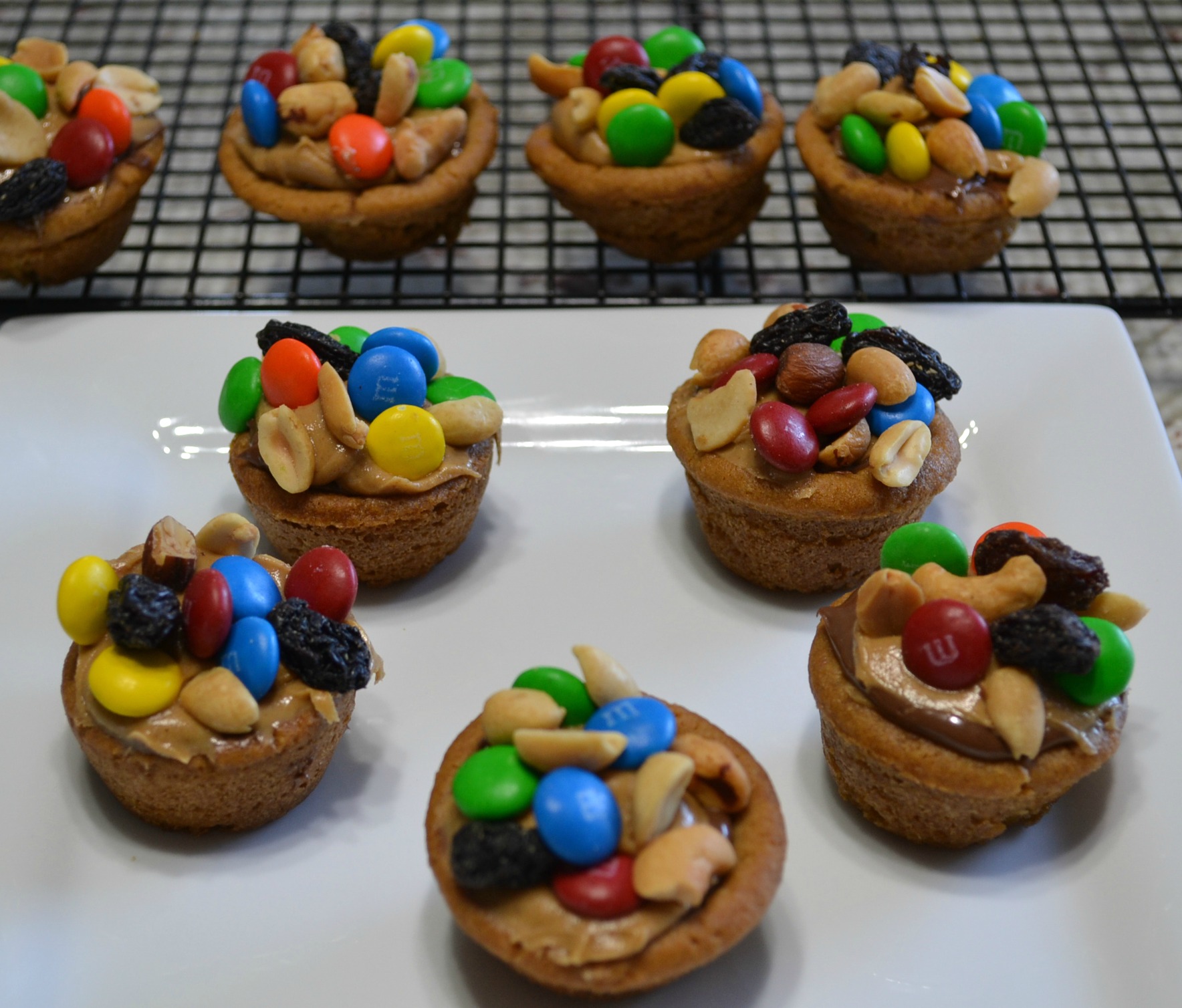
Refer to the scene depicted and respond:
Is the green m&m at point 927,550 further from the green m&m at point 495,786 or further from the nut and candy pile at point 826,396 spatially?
the green m&m at point 495,786

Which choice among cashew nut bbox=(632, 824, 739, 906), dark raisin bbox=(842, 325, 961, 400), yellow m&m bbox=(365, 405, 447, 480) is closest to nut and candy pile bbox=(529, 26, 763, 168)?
dark raisin bbox=(842, 325, 961, 400)

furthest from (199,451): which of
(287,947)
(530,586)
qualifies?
(287,947)

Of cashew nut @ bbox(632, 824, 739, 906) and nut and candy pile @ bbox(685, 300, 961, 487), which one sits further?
nut and candy pile @ bbox(685, 300, 961, 487)

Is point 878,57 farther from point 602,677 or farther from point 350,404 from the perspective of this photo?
point 602,677

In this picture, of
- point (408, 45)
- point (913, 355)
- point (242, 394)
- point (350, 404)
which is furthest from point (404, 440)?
point (408, 45)

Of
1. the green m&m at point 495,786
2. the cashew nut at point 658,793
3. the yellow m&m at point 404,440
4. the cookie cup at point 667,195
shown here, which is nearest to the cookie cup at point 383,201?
the cookie cup at point 667,195

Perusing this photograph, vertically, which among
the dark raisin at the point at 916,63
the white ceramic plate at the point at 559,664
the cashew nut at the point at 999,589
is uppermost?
the dark raisin at the point at 916,63

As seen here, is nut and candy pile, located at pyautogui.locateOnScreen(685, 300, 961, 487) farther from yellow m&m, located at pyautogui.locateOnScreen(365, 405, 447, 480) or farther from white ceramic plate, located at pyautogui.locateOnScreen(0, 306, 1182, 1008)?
yellow m&m, located at pyautogui.locateOnScreen(365, 405, 447, 480)

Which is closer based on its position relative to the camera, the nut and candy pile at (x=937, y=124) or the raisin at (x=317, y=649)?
the raisin at (x=317, y=649)
